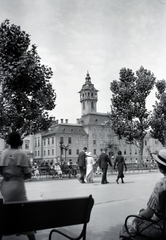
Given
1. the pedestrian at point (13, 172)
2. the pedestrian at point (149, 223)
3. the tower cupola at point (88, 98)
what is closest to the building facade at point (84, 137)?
the tower cupola at point (88, 98)

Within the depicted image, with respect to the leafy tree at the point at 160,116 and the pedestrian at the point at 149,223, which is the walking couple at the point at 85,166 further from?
the leafy tree at the point at 160,116

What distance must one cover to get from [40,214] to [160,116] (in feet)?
110

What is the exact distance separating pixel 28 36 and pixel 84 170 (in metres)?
11.9

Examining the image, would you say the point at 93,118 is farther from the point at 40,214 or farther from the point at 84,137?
the point at 40,214

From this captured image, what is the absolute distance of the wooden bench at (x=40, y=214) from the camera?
3.04 metres

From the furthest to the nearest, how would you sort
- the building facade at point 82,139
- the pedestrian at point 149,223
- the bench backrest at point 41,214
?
the building facade at point 82,139, the pedestrian at point 149,223, the bench backrest at point 41,214

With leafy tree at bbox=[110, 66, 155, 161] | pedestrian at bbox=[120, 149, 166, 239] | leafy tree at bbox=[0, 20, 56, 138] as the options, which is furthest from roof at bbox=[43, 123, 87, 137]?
pedestrian at bbox=[120, 149, 166, 239]

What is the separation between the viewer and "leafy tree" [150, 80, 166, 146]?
34406 mm

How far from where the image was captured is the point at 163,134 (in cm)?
3441

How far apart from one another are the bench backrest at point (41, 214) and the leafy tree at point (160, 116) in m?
32.1

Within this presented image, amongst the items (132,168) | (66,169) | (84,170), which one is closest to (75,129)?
(132,168)

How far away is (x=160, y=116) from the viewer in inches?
1384

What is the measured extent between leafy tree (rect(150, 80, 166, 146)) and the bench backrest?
32134mm

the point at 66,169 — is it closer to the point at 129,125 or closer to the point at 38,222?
the point at 129,125
